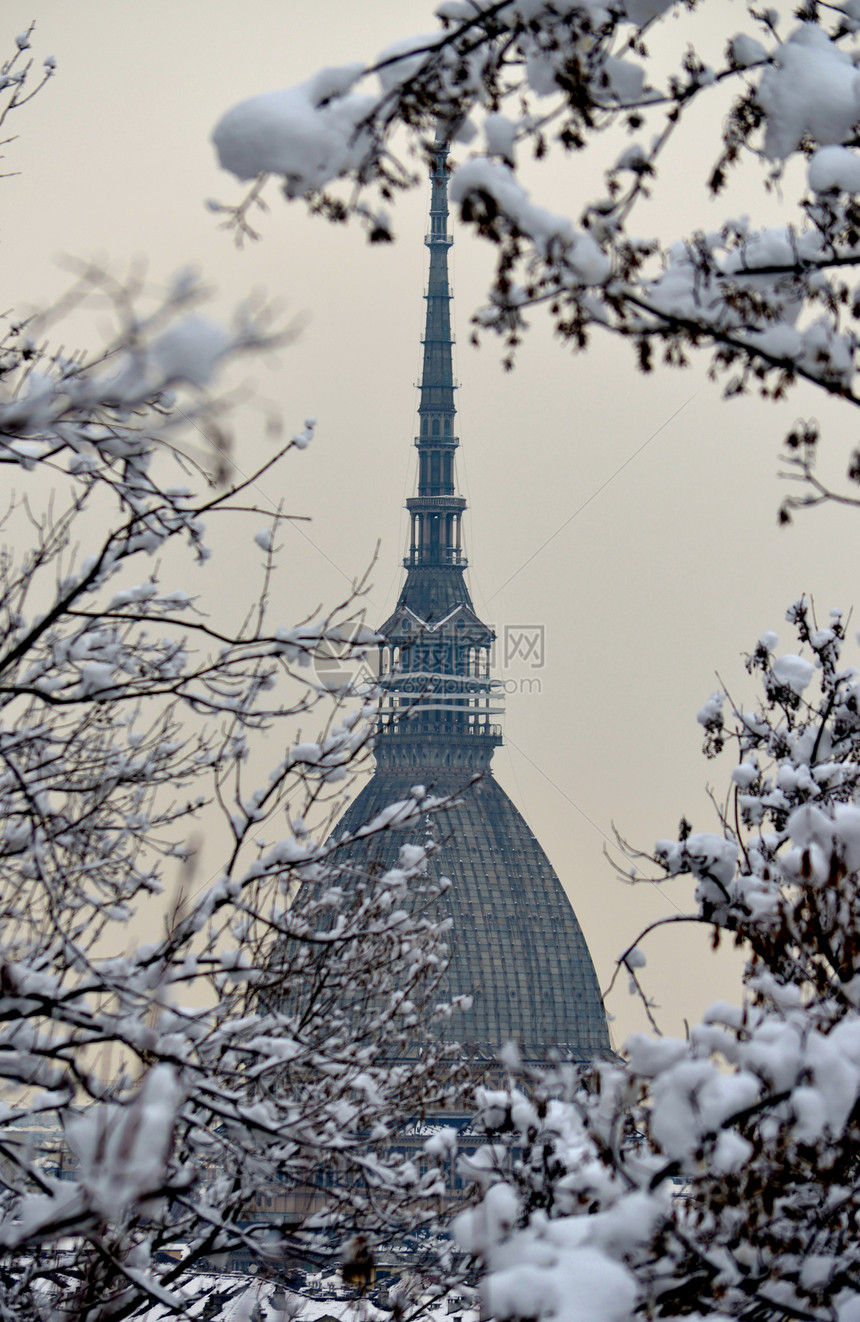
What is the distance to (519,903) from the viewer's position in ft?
495

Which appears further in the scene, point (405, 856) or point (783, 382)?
point (405, 856)

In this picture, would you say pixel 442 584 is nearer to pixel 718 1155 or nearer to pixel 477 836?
pixel 477 836

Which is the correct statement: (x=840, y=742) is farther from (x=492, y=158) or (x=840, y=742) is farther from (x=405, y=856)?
(x=492, y=158)

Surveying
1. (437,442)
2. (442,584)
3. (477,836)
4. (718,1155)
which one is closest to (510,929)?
(477,836)

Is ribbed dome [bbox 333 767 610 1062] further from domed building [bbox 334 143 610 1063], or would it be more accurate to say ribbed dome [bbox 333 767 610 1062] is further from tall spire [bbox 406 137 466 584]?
tall spire [bbox 406 137 466 584]

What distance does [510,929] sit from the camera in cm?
14925

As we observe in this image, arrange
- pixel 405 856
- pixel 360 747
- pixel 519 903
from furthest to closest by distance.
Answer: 1. pixel 519 903
2. pixel 405 856
3. pixel 360 747

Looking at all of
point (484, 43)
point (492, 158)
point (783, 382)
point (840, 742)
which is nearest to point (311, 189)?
point (492, 158)

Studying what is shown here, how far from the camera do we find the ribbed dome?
479 ft

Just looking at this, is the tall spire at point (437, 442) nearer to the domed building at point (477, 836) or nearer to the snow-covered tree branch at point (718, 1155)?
the domed building at point (477, 836)

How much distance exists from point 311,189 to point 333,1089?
4.61 meters

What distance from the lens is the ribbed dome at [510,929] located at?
479ft

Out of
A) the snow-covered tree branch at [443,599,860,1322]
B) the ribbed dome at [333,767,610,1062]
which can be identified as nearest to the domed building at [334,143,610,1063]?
the ribbed dome at [333,767,610,1062]

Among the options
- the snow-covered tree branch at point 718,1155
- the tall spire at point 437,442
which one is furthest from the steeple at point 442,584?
the snow-covered tree branch at point 718,1155
